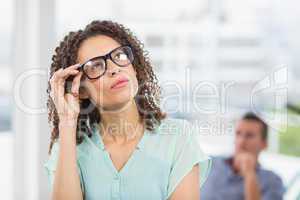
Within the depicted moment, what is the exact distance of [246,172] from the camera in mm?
1518

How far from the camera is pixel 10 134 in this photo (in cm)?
114

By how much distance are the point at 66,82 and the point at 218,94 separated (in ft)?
1.73

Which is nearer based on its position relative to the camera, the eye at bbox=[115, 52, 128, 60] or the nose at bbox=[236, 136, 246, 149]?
the eye at bbox=[115, 52, 128, 60]

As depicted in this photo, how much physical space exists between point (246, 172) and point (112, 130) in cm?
71

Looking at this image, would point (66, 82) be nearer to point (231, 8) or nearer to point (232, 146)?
point (232, 146)

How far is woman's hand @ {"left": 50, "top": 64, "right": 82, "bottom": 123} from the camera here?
890mm

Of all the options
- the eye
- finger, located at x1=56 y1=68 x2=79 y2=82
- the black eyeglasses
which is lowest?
finger, located at x1=56 y1=68 x2=79 y2=82

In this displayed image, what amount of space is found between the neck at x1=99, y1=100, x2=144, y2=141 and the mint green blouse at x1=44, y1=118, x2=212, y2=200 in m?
0.02

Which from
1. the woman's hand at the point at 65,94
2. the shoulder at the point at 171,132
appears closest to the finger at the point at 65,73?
the woman's hand at the point at 65,94

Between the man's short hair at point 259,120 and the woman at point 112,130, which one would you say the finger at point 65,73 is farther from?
the man's short hair at point 259,120

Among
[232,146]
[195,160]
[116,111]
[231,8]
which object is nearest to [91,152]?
[116,111]

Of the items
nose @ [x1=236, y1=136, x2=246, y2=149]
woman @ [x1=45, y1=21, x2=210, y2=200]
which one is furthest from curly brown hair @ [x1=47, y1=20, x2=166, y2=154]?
nose @ [x1=236, y1=136, x2=246, y2=149]

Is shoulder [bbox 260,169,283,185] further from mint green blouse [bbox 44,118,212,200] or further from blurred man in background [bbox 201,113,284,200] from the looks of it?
mint green blouse [bbox 44,118,212,200]

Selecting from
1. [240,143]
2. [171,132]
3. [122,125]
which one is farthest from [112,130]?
[240,143]
